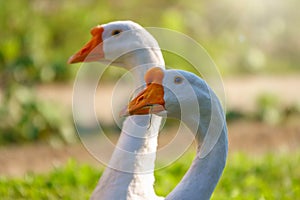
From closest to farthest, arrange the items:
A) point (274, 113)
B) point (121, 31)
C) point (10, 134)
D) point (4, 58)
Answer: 1. point (121, 31)
2. point (10, 134)
3. point (4, 58)
4. point (274, 113)

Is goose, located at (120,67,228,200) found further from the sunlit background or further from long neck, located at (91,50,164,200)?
the sunlit background

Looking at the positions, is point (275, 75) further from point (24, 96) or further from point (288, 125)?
point (24, 96)

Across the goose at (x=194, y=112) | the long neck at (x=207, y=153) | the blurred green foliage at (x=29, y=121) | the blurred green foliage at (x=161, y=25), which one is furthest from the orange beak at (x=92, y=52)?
the blurred green foliage at (x=161, y=25)

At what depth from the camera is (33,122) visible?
28.0 feet

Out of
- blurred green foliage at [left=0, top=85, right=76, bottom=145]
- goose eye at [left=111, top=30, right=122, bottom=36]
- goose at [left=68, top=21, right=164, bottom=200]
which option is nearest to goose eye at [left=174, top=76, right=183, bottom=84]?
goose at [left=68, top=21, right=164, bottom=200]

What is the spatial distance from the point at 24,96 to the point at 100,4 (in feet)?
13.8

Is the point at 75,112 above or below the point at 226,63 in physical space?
above

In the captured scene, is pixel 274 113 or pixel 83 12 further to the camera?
pixel 83 12

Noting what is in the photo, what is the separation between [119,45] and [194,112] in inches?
40.0

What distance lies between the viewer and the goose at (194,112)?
3012 millimetres

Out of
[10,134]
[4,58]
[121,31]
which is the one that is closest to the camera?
[121,31]

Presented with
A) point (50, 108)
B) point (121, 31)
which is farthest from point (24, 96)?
point (121, 31)

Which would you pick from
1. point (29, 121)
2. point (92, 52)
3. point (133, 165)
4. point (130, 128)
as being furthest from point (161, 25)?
point (133, 165)

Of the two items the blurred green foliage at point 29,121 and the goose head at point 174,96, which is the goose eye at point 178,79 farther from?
the blurred green foliage at point 29,121
